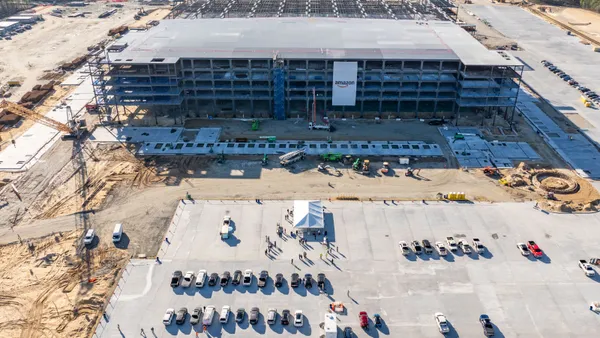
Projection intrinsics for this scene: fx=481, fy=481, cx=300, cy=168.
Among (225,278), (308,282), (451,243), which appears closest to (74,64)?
(225,278)

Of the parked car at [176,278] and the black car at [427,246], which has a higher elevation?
the black car at [427,246]

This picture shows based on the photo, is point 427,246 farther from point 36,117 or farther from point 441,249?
point 36,117

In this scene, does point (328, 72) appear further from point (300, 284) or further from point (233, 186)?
point (300, 284)

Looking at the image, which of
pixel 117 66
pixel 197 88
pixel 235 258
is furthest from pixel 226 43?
pixel 235 258

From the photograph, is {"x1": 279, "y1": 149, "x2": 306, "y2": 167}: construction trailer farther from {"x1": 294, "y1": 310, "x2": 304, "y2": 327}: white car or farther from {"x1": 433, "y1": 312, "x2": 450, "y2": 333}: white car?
{"x1": 433, "y1": 312, "x2": 450, "y2": 333}: white car

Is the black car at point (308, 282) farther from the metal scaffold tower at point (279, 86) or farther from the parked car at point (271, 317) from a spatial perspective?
the metal scaffold tower at point (279, 86)

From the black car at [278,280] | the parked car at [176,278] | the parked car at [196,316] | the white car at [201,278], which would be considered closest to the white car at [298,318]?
the black car at [278,280]

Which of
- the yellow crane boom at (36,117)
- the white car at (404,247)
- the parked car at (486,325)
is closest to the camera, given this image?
the parked car at (486,325)
